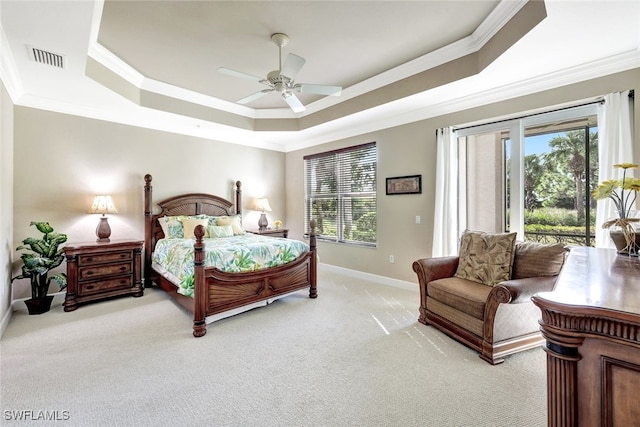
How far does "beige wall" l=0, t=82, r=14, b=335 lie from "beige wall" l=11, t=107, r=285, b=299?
0.24 metres

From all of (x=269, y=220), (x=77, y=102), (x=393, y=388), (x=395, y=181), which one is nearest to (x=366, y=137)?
(x=395, y=181)

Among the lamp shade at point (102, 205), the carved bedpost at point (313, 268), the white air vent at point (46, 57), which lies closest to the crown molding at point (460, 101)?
the carved bedpost at point (313, 268)

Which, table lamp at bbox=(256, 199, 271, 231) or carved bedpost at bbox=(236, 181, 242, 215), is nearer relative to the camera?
carved bedpost at bbox=(236, 181, 242, 215)

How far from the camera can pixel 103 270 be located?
3.68m

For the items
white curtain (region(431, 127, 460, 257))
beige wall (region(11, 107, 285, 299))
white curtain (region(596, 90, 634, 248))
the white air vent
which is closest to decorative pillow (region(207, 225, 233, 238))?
beige wall (region(11, 107, 285, 299))

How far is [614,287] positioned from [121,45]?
14.6 feet

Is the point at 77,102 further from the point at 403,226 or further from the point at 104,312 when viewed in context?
the point at 403,226

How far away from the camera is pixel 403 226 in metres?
4.41

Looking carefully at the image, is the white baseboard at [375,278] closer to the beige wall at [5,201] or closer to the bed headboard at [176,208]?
the bed headboard at [176,208]

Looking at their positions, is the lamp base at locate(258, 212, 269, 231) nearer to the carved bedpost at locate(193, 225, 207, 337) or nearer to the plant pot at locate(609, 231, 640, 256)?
the carved bedpost at locate(193, 225, 207, 337)

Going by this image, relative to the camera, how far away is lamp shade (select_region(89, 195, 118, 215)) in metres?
3.79

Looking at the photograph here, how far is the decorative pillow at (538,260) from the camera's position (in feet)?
8.12

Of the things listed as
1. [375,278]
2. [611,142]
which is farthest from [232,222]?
[611,142]

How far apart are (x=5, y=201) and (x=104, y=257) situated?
1.13 metres
